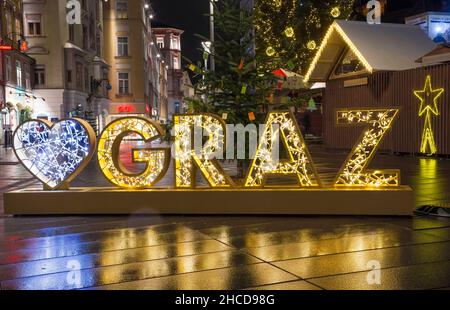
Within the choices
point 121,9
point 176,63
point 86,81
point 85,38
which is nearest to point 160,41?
point 176,63

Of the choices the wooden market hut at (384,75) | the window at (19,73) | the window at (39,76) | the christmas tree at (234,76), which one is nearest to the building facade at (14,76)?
the window at (19,73)

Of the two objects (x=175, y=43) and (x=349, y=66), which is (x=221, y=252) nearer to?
(x=349, y=66)

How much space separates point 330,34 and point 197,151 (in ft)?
55.6

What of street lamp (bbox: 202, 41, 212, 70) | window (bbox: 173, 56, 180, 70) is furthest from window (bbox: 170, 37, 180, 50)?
street lamp (bbox: 202, 41, 212, 70)

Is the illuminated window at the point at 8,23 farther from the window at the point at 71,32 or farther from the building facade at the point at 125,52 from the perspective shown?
the building facade at the point at 125,52

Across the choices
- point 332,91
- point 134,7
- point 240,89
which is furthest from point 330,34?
point 134,7

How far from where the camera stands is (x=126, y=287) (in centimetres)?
482

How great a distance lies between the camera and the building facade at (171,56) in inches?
4304

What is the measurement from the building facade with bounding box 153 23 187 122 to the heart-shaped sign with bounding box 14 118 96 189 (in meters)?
97.7

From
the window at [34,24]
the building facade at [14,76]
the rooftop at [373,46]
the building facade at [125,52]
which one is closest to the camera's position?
the rooftop at [373,46]

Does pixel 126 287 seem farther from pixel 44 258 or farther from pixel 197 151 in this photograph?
pixel 197 151

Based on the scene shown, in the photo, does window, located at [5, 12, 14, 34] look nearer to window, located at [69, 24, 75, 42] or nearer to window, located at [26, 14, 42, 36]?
window, located at [26, 14, 42, 36]

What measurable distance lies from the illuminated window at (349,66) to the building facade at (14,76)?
22.2 metres

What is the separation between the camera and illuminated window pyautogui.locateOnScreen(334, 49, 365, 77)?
77.1 feet
